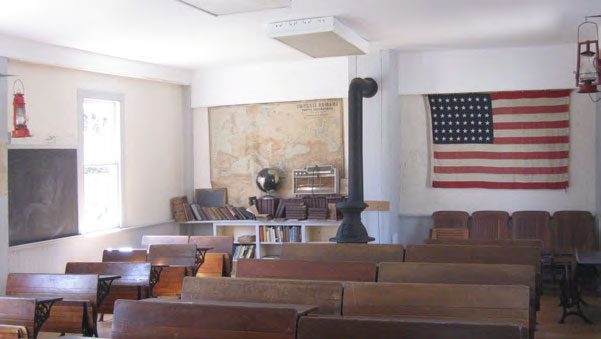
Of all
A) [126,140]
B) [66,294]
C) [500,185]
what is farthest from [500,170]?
[66,294]

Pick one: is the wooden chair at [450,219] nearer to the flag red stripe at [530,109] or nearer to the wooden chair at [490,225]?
the wooden chair at [490,225]

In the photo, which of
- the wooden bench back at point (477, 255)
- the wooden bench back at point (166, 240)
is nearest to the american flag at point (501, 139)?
the wooden bench back at point (166, 240)

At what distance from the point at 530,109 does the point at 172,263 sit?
5624 millimetres

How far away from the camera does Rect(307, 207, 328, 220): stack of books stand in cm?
1030

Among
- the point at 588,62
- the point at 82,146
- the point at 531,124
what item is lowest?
the point at 82,146

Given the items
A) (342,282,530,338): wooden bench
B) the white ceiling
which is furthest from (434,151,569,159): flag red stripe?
(342,282,530,338): wooden bench

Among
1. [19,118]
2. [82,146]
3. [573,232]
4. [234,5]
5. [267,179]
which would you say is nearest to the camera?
[234,5]

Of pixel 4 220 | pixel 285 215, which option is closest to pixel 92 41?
pixel 4 220

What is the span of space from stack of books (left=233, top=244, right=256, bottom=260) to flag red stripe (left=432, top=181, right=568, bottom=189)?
3087 millimetres

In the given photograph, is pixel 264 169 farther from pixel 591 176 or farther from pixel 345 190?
pixel 591 176

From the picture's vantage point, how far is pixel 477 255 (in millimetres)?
5898

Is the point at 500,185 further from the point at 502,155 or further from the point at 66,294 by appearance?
the point at 66,294

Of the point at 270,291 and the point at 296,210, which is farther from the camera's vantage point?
the point at 296,210

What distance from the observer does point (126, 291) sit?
268 inches
